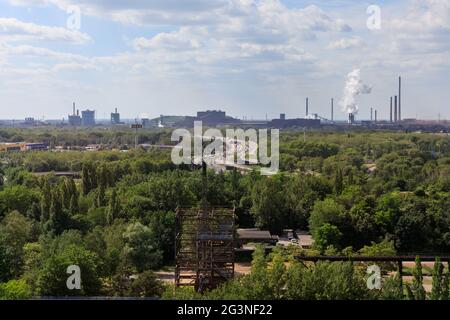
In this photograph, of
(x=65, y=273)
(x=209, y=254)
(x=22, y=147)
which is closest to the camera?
(x=209, y=254)

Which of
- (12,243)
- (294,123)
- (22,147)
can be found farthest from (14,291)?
(294,123)

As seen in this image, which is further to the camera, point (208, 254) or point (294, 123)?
point (294, 123)

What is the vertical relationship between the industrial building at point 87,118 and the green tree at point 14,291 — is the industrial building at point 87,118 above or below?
above

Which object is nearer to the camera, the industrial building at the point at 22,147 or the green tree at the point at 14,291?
the green tree at the point at 14,291

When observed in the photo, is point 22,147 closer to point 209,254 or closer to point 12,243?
point 12,243

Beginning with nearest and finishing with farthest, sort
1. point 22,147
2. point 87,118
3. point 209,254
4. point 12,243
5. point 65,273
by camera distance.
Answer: point 209,254
point 65,273
point 12,243
point 22,147
point 87,118

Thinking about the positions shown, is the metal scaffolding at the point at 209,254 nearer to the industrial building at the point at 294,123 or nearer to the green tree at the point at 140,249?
the green tree at the point at 140,249

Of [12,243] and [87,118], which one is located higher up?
[87,118]

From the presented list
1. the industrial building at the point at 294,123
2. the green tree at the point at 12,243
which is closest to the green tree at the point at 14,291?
the green tree at the point at 12,243
